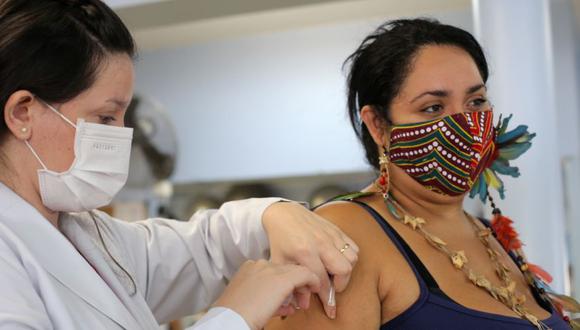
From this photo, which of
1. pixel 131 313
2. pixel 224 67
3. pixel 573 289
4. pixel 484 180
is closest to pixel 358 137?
pixel 484 180

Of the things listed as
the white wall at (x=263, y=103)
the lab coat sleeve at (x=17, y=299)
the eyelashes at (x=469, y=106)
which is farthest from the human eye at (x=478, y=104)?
the white wall at (x=263, y=103)

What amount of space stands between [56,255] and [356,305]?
22.0 inches

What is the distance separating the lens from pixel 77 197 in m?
1.28

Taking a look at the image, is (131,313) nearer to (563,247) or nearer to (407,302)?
(407,302)

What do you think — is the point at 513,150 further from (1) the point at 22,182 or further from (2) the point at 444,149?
(1) the point at 22,182

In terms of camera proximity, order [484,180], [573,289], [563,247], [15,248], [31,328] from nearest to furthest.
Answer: [31,328]
[15,248]
[484,180]
[563,247]
[573,289]

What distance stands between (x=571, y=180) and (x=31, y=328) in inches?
171

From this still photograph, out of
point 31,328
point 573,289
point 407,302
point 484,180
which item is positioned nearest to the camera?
point 31,328

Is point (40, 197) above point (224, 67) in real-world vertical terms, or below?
above

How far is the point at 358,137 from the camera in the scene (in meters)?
1.85

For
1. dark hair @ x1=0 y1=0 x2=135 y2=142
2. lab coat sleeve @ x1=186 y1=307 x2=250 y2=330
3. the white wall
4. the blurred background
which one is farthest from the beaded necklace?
the white wall

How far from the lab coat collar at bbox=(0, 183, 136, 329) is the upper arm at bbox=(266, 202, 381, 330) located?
336 mm

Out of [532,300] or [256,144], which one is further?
[256,144]

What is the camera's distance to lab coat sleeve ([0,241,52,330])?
1.01 metres
